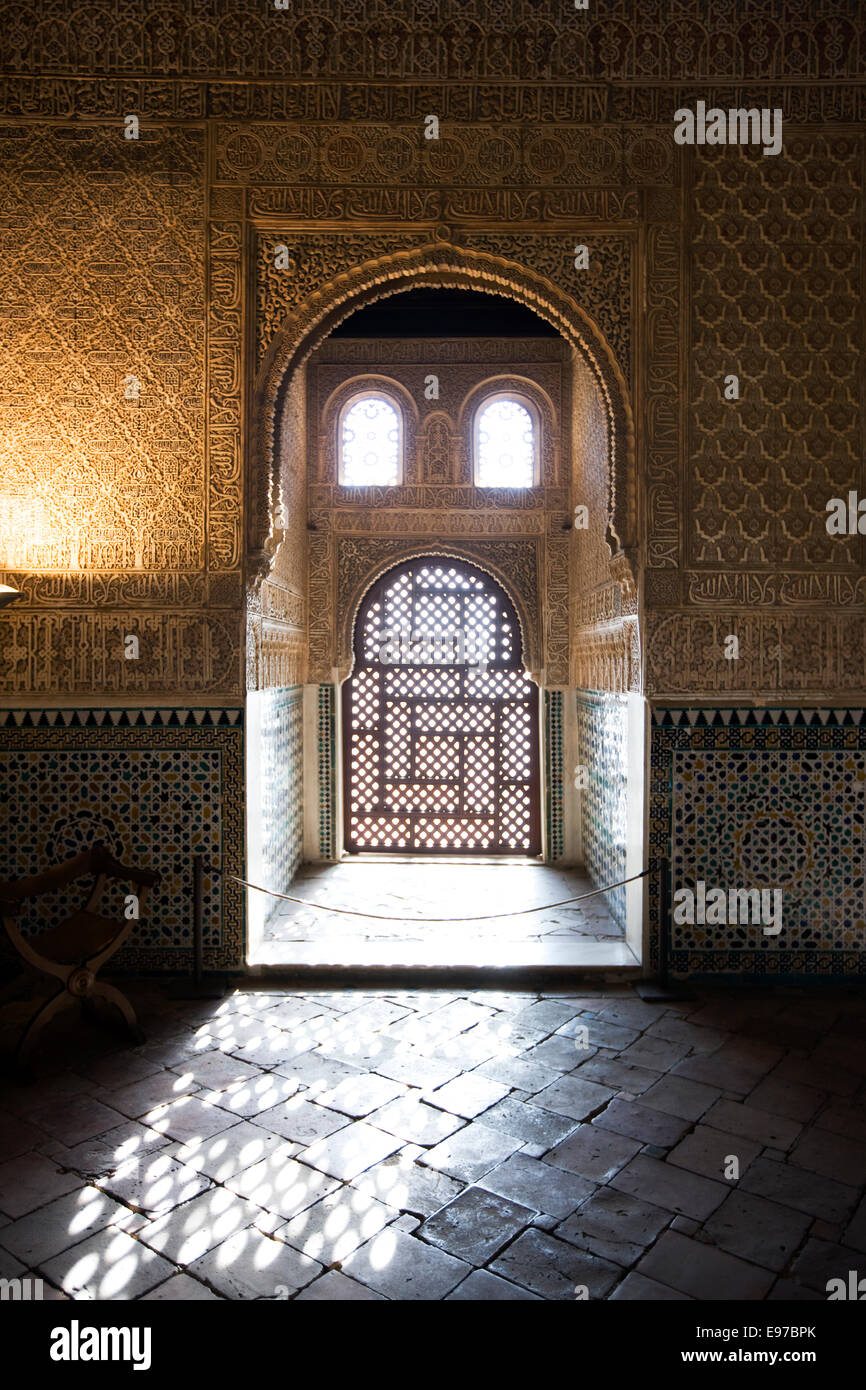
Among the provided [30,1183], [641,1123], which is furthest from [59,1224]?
[641,1123]

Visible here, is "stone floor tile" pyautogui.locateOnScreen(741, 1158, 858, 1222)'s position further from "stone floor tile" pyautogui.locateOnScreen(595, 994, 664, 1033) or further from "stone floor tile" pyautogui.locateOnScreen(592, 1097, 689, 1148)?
"stone floor tile" pyautogui.locateOnScreen(595, 994, 664, 1033)

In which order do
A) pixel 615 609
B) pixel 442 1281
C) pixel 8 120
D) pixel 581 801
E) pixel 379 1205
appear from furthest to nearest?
pixel 581 801, pixel 615 609, pixel 8 120, pixel 379 1205, pixel 442 1281

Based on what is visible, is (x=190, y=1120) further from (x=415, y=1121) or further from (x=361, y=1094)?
(x=415, y=1121)

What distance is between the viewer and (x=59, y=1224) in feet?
7.37

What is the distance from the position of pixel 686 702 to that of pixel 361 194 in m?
2.77

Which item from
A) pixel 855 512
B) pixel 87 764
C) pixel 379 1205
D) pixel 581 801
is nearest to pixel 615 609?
pixel 855 512

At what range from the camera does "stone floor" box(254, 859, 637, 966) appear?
426 centimetres

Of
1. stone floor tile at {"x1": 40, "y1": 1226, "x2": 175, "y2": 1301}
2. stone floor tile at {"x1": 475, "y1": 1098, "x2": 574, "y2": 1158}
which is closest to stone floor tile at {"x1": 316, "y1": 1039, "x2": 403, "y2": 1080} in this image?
stone floor tile at {"x1": 475, "y1": 1098, "x2": 574, "y2": 1158}

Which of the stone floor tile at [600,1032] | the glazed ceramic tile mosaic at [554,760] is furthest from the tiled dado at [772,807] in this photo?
the glazed ceramic tile mosaic at [554,760]

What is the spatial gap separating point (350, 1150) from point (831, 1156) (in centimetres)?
141

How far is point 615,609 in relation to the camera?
488cm

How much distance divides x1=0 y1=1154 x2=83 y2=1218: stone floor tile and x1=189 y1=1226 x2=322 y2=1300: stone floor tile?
54 centimetres

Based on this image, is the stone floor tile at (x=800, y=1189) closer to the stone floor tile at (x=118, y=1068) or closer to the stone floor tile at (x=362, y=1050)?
the stone floor tile at (x=362, y=1050)

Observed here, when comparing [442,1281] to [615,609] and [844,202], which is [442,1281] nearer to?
[615,609]
